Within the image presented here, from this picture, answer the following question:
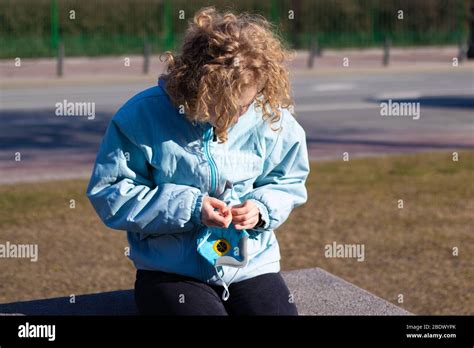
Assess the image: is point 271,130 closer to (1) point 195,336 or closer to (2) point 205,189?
(2) point 205,189

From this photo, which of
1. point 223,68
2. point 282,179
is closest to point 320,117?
point 282,179

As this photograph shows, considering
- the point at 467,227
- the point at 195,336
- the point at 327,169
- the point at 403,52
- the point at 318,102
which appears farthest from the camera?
the point at 403,52

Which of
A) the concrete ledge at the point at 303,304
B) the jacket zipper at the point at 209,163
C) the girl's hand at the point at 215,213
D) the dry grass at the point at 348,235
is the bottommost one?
the dry grass at the point at 348,235

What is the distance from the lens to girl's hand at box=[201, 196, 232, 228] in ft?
11.3

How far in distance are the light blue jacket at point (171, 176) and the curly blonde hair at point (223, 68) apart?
95mm

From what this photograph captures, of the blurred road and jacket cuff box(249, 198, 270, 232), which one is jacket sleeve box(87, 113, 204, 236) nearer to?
jacket cuff box(249, 198, 270, 232)

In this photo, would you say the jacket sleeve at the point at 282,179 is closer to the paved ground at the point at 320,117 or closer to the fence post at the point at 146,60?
the paved ground at the point at 320,117

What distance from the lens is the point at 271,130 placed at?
3.68 metres

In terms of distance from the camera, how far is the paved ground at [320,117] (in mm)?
11195

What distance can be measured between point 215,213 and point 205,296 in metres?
A: 0.32

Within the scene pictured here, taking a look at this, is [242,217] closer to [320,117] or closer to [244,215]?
[244,215]

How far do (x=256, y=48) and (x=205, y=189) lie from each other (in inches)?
22.3

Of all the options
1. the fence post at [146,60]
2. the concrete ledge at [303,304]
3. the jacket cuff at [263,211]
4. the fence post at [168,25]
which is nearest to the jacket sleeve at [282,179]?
the jacket cuff at [263,211]

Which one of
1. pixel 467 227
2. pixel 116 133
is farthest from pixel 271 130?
pixel 467 227
